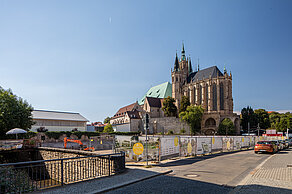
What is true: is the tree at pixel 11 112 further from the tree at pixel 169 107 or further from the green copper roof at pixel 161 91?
the green copper roof at pixel 161 91

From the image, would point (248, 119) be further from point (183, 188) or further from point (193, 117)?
point (183, 188)

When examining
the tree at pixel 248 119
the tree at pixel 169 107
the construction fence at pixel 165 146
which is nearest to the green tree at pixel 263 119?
the tree at pixel 248 119

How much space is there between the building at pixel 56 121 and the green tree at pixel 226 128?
43.6 metres

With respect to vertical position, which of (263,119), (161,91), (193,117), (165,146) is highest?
(161,91)

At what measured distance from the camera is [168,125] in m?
83.6

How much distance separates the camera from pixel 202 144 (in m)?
19.9

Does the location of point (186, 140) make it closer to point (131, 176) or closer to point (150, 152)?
point (150, 152)

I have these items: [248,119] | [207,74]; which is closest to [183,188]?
[207,74]

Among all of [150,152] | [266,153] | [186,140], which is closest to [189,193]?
[150,152]

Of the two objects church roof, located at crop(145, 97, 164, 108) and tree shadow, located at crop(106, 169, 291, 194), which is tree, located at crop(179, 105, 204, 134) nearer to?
church roof, located at crop(145, 97, 164, 108)

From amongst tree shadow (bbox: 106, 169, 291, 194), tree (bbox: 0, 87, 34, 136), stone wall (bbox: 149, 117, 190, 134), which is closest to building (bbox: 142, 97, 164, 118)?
stone wall (bbox: 149, 117, 190, 134)

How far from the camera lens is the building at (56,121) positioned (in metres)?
57.7

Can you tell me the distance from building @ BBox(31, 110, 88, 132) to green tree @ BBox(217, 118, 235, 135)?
43.6 meters

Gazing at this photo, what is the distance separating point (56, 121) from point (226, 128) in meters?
52.0
